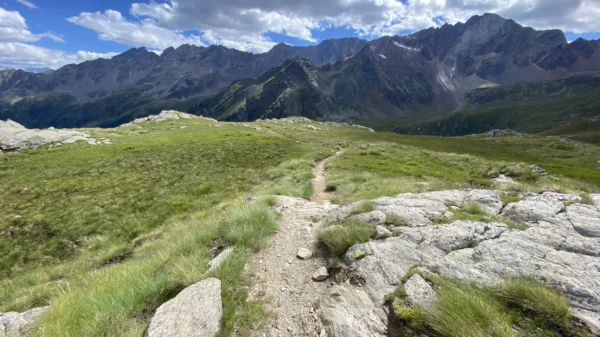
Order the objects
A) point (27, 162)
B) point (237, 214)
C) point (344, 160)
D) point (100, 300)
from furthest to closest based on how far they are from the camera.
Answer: point (27, 162), point (344, 160), point (237, 214), point (100, 300)

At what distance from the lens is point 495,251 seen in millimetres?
7688

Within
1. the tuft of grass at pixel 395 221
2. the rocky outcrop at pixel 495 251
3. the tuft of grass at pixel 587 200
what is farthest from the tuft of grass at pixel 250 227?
the tuft of grass at pixel 587 200

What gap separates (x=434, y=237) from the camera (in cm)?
907

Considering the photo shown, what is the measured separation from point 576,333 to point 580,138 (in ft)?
717

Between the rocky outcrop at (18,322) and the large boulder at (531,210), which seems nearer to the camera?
the rocky outcrop at (18,322)

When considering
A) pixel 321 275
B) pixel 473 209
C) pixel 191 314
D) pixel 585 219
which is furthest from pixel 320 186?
pixel 191 314

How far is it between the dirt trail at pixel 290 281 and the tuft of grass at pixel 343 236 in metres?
0.51

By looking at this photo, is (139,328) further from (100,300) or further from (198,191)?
(198,191)

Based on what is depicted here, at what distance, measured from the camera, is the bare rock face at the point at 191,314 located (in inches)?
225

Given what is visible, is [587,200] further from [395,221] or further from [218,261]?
[218,261]

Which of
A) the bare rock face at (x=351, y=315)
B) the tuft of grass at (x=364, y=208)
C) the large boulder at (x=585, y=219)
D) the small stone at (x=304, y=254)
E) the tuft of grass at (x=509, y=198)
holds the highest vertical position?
the large boulder at (x=585, y=219)

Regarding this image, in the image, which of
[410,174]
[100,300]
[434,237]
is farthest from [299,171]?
[100,300]

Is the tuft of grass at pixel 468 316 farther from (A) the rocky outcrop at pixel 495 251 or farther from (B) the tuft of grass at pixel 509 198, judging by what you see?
(B) the tuft of grass at pixel 509 198

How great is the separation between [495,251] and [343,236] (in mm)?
4160
